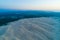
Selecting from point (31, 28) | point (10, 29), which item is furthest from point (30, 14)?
point (10, 29)

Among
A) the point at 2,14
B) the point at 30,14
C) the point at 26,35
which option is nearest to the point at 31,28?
the point at 26,35

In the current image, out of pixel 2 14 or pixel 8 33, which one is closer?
pixel 8 33

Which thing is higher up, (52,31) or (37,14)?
(37,14)

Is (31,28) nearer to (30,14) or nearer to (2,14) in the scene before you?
(30,14)

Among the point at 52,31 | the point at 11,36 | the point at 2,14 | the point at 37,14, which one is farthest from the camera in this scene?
the point at 37,14

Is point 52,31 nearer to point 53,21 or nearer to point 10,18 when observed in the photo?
point 53,21

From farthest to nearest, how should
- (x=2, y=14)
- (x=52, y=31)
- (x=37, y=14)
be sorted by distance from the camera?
(x=37, y=14)
(x=2, y=14)
(x=52, y=31)
